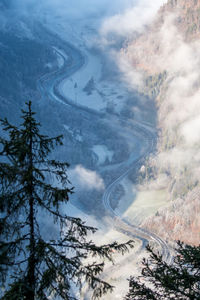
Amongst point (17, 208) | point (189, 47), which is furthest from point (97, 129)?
point (17, 208)

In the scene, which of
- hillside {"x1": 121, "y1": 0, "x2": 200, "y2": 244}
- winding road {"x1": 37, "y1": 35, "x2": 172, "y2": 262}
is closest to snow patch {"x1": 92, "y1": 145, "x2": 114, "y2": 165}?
winding road {"x1": 37, "y1": 35, "x2": 172, "y2": 262}

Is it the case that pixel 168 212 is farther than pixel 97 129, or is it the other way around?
pixel 97 129

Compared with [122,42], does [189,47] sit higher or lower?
lower

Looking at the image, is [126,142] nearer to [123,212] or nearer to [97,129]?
[97,129]

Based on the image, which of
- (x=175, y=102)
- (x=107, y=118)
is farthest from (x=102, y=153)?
(x=175, y=102)

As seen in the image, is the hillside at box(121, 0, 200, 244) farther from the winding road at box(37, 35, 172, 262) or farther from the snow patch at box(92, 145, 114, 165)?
the snow patch at box(92, 145, 114, 165)

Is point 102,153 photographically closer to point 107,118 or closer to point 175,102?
point 107,118

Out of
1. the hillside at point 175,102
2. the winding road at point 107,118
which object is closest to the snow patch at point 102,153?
the winding road at point 107,118
